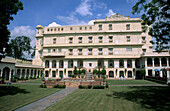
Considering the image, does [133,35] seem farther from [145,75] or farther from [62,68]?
[62,68]

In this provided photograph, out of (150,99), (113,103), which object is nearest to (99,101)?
(113,103)

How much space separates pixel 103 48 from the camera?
42031mm

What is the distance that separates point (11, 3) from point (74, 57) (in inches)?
1235

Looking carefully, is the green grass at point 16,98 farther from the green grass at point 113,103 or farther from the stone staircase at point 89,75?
the stone staircase at point 89,75

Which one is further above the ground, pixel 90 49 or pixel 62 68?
pixel 90 49

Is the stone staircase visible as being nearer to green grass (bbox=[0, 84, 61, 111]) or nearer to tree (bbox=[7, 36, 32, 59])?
green grass (bbox=[0, 84, 61, 111])

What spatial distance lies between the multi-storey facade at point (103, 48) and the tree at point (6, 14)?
98.6ft

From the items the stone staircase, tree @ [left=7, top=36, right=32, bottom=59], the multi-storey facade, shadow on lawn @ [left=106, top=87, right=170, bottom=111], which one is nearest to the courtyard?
shadow on lawn @ [left=106, top=87, right=170, bottom=111]

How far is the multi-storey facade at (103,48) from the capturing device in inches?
1615

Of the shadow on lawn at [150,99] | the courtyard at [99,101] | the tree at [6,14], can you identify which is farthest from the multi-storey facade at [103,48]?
the tree at [6,14]

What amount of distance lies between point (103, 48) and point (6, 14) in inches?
1296

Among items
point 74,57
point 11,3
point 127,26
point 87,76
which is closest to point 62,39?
point 74,57

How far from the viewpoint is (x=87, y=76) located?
124ft

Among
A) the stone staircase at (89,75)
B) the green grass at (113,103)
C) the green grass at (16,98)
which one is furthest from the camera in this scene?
the stone staircase at (89,75)
